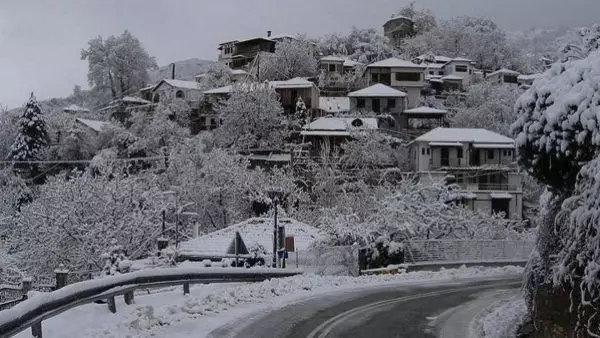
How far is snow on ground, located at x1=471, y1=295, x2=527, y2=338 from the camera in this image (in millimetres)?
13959

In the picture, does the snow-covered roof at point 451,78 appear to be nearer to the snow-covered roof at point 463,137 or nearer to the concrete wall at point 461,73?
the concrete wall at point 461,73

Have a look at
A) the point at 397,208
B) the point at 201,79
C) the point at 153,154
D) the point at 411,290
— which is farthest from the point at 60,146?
the point at 411,290

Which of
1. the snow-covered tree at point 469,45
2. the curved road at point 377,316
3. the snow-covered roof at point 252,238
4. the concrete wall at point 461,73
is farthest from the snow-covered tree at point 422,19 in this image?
the curved road at point 377,316

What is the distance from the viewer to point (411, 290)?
22938mm

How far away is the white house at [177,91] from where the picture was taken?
291 feet

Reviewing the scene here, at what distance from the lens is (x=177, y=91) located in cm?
9162

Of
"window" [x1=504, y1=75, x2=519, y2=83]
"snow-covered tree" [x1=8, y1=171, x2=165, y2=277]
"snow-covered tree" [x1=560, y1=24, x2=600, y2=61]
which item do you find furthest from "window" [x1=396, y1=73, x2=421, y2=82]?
"snow-covered tree" [x1=560, y1=24, x2=600, y2=61]

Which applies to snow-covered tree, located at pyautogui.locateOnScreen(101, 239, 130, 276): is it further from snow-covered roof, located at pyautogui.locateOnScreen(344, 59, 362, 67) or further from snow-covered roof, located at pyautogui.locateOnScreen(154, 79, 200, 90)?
snow-covered roof, located at pyautogui.locateOnScreen(344, 59, 362, 67)

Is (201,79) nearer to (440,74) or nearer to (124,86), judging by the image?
(124,86)

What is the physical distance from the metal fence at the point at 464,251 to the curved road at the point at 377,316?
527 inches

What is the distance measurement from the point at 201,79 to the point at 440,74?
35.8m

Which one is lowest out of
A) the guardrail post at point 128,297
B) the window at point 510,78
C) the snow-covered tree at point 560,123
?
the guardrail post at point 128,297

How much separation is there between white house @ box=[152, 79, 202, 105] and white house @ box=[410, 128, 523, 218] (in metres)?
34.8

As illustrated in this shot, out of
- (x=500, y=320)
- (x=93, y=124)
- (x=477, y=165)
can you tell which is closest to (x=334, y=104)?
(x=477, y=165)
